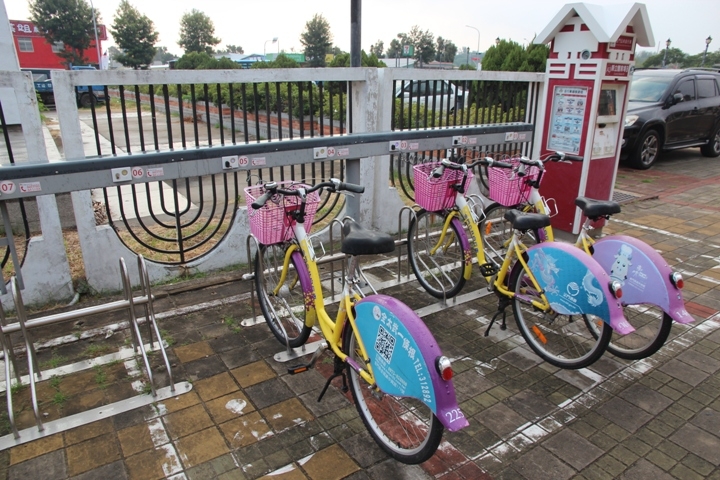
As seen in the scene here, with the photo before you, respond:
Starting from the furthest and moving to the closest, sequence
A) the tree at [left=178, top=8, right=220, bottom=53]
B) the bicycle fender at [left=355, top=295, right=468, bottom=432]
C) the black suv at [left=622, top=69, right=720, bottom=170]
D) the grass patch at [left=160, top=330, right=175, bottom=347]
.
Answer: the tree at [left=178, top=8, right=220, bottom=53] → the black suv at [left=622, top=69, right=720, bottom=170] → the grass patch at [left=160, top=330, right=175, bottom=347] → the bicycle fender at [left=355, top=295, right=468, bottom=432]

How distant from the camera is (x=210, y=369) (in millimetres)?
3461

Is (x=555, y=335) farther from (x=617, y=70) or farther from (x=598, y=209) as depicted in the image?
(x=617, y=70)

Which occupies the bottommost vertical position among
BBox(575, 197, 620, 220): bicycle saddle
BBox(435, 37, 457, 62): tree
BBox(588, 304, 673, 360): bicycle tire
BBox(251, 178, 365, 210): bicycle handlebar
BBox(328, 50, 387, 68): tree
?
BBox(588, 304, 673, 360): bicycle tire

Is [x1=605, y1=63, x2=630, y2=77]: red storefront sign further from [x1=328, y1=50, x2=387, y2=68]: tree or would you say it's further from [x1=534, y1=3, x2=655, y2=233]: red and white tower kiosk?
[x1=328, y1=50, x2=387, y2=68]: tree

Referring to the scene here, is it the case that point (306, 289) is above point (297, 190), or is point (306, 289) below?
below

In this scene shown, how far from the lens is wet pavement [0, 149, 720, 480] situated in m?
2.65

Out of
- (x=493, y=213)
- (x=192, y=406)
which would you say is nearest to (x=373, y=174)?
(x=493, y=213)

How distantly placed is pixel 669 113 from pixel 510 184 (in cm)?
779

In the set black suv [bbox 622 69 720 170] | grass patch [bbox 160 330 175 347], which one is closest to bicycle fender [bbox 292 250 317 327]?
grass patch [bbox 160 330 175 347]

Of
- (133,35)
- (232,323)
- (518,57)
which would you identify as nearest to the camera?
(232,323)

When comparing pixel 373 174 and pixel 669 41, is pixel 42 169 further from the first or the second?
pixel 669 41

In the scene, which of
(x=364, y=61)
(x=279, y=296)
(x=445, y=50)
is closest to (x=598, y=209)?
(x=279, y=296)

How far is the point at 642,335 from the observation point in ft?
13.0

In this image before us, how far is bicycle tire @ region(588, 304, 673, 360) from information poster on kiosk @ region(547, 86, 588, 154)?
2.00 m
